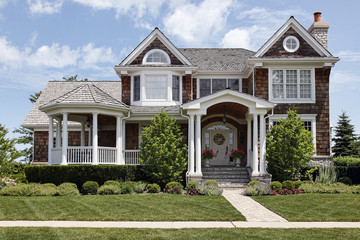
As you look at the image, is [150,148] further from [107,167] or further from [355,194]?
[355,194]

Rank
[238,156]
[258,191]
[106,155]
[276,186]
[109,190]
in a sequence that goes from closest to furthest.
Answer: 1. [258,191]
2. [109,190]
3. [276,186]
4. [106,155]
5. [238,156]

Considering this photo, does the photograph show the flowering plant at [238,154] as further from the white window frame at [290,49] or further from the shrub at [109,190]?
the shrub at [109,190]

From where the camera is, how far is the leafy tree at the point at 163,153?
1841 centimetres

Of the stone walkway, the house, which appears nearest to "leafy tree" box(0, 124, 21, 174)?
the house

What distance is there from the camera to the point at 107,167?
18.6 m

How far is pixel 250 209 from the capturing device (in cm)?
1304

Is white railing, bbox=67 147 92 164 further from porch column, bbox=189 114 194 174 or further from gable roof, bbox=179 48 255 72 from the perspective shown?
gable roof, bbox=179 48 255 72

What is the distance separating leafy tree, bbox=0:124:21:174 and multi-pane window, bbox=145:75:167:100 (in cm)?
801

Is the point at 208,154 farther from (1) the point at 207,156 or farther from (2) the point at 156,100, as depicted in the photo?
(2) the point at 156,100

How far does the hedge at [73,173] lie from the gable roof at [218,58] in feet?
29.1

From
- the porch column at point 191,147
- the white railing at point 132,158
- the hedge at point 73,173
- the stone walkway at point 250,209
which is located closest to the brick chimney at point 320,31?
the porch column at point 191,147

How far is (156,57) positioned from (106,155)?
22.0ft

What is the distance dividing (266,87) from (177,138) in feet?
19.4

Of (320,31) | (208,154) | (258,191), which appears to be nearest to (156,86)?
(208,154)
